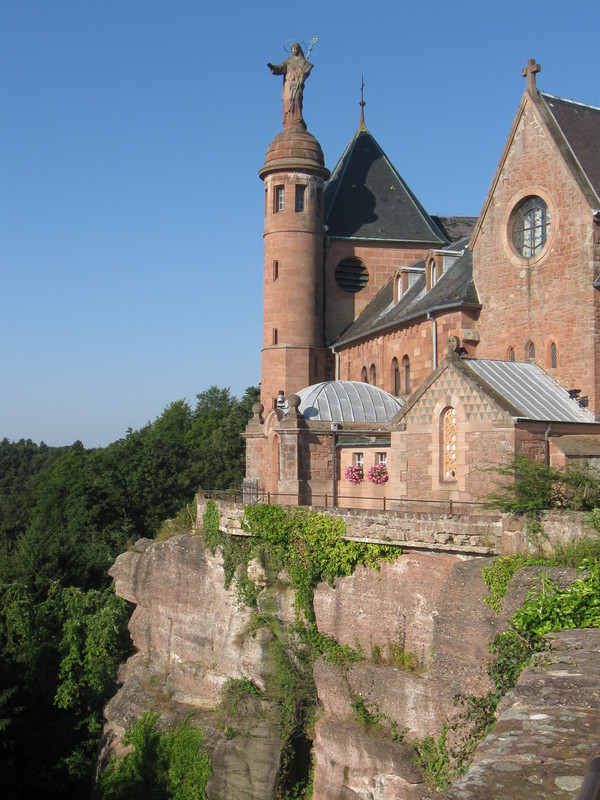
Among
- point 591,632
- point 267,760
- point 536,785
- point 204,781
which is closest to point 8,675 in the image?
point 204,781

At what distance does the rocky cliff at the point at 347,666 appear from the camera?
1573 cm

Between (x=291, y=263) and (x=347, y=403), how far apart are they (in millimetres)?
9853

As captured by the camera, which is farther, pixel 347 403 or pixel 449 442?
pixel 347 403

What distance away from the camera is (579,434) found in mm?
21125

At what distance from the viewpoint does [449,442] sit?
21797 millimetres

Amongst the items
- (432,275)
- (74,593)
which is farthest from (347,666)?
(74,593)

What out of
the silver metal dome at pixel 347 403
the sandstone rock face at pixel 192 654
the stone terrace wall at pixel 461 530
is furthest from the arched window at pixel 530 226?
the sandstone rock face at pixel 192 654

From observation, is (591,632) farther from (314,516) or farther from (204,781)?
(204,781)

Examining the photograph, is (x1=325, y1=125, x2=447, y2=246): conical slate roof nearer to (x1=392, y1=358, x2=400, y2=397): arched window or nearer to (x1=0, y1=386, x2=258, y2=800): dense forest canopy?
(x1=392, y1=358, x2=400, y2=397): arched window

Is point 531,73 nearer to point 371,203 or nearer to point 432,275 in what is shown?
point 432,275

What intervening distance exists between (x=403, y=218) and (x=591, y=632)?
33.6m

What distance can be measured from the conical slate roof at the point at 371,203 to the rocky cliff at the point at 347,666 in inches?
698

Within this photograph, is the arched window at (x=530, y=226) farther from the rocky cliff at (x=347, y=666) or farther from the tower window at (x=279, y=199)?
the tower window at (x=279, y=199)

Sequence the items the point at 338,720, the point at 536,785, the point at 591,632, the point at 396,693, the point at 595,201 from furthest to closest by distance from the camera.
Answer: the point at 595,201
the point at 338,720
the point at 396,693
the point at 591,632
the point at 536,785
